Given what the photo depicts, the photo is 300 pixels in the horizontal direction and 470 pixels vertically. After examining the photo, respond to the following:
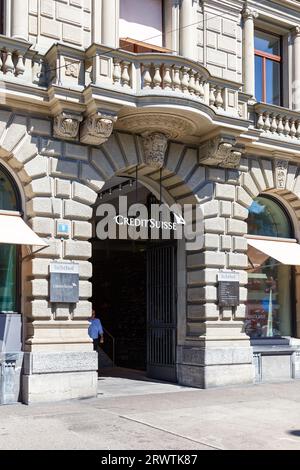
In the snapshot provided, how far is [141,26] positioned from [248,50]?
120 inches

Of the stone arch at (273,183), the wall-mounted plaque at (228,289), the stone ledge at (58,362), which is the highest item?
the stone arch at (273,183)

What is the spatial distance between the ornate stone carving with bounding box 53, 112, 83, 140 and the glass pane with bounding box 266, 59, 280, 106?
6.58 meters

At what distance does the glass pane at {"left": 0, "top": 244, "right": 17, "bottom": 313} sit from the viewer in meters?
12.8

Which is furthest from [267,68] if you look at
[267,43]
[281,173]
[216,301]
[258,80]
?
[216,301]

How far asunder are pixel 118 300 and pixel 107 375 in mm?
3084

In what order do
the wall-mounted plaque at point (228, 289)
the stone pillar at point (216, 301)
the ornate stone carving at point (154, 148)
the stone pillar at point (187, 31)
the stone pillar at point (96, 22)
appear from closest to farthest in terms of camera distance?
the stone pillar at point (96, 22) < the ornate stone carving at point (154, 148) < the stone pillar at point (216, 301) < the wall-mounted plaque at point (228, 289) < the stone pillar at point (187, 31)

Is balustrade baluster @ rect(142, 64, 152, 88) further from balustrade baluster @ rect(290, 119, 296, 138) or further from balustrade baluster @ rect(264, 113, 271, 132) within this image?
balustrade baluster @ rect(290, 119, 296, 138)

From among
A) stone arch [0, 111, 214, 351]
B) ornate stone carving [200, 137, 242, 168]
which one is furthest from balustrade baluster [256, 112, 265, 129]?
stone arch [0, 111, 214, 351]

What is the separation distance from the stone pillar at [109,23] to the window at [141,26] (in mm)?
549

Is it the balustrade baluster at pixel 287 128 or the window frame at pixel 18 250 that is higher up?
the balustrade baluster at pixel 287 128

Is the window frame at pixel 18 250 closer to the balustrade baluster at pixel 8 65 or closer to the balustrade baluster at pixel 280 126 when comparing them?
the balustrade baluster at pixel 8 65

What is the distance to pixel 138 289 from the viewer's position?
18.6 metres

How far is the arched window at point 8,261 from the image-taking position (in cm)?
1285

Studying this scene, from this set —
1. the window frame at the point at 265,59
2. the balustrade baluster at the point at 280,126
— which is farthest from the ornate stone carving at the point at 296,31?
the balustrade baluster at the point at 280,126
